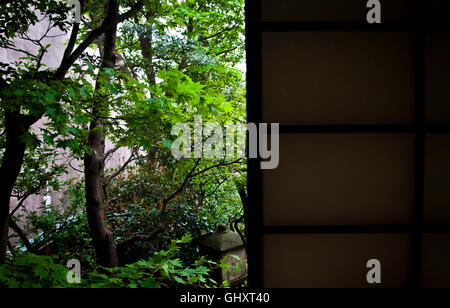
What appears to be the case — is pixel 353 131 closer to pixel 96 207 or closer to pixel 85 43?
pixel 85 43

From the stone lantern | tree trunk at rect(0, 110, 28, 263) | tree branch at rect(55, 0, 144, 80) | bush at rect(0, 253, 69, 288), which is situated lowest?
the stone lantern

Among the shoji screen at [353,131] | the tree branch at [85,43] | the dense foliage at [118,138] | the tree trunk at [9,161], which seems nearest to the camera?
the shoji screen at [353,131]

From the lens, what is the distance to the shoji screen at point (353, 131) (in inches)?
54.1

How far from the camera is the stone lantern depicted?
3.60 meters

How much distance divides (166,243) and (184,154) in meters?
1.72

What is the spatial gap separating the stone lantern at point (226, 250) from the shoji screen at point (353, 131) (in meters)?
2.27

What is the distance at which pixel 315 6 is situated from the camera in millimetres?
1389

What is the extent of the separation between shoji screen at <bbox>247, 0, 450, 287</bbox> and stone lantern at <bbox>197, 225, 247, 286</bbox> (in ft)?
7.43

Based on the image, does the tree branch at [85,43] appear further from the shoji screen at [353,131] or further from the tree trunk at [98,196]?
the shoji screen at [353,131]

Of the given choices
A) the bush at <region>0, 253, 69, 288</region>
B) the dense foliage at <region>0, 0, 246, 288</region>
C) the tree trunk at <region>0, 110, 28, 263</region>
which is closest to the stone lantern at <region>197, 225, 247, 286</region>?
the dense foliage at <region>0, 0, 246, 288</region>

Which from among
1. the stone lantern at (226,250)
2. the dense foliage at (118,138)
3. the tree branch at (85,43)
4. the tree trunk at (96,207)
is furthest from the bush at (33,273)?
the stone lantern at (226,250)

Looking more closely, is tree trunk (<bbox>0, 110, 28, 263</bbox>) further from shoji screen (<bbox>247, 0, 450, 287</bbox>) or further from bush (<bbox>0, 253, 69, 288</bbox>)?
shoji screen (<bbox>247, 0, 450, 287</bbox>)

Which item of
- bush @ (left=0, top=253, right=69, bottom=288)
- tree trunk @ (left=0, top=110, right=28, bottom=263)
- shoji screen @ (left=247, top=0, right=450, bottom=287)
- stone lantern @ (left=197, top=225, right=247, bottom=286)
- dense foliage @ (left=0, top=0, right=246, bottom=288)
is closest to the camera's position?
shoji screen @ (left=247, top=0, right=450, bottom=287)

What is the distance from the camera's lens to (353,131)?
4.50 feet
